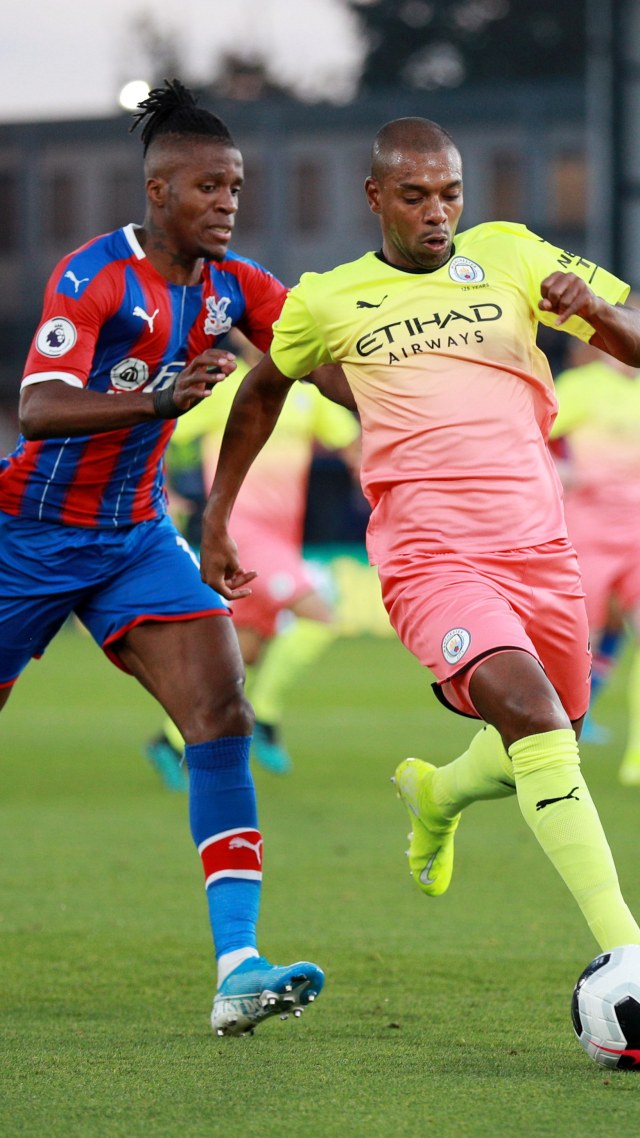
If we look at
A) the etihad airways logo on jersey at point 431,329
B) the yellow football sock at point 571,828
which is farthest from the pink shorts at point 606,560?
the yellow football sock at point 571,828

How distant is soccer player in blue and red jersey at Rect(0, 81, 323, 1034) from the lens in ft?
15.5

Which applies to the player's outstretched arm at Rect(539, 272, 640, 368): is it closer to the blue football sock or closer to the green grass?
the blue football sock

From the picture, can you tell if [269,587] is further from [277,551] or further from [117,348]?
[117,348]

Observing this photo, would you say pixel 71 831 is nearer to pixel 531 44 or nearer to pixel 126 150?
pixel 126 150

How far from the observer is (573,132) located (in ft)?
136

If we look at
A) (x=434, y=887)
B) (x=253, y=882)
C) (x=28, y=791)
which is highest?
(x=253, y=882)

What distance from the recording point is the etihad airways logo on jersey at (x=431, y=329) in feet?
15.2

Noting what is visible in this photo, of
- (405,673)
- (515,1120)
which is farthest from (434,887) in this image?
(405,673)

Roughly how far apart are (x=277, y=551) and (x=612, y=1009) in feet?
22.2

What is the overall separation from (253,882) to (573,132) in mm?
38489

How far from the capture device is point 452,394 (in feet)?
15.2

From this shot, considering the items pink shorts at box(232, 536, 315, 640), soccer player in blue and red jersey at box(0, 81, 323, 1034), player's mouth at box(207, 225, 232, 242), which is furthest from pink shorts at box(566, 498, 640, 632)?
player's mouth at box(207, 225, 232, 242)

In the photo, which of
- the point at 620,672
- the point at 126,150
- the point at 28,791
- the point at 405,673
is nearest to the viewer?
the point at 28,791

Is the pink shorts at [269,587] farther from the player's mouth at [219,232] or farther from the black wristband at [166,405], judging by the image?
the black wristband at [166,405]
